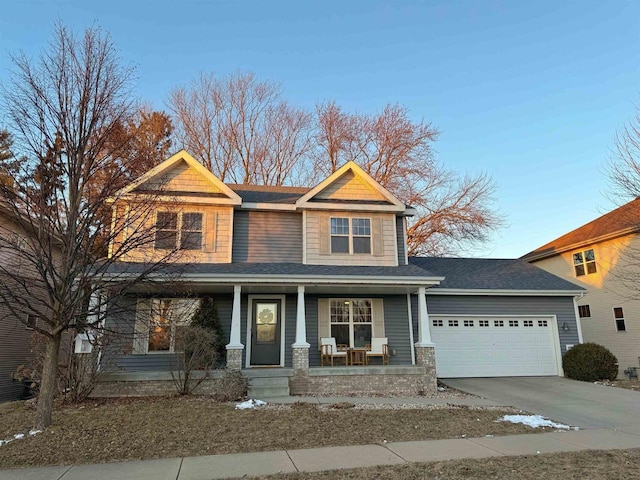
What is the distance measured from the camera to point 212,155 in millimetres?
24516

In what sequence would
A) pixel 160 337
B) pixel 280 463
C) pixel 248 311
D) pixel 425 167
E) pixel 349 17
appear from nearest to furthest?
pixel 280 463, pixel 160 337, pixel 248 311, pixel 349 17, pixel 425 167

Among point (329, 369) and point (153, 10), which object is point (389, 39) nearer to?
point (153, 10)


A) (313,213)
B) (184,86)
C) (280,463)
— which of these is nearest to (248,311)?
(313,213)

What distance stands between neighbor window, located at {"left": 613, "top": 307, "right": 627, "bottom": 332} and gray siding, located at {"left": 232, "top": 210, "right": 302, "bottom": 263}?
527 inches

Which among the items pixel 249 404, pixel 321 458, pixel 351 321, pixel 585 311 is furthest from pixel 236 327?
pixel 585 311

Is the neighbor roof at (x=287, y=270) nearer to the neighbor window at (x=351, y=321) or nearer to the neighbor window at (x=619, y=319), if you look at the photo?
the neighbor window at (x=351, y=321)

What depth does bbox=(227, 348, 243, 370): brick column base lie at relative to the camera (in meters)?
9.91

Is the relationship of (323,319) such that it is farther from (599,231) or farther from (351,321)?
(599,231)

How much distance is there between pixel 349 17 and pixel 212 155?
44.3 feet

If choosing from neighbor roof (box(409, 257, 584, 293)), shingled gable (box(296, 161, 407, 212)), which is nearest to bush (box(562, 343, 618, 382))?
neighbor roof (box(409, 257, 584, 293))

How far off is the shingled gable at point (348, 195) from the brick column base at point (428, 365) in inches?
172

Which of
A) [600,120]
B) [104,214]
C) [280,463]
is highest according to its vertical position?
[600,120]

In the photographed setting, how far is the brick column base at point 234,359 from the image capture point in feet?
32.5

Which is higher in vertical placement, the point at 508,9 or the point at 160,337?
the point at 508,9
